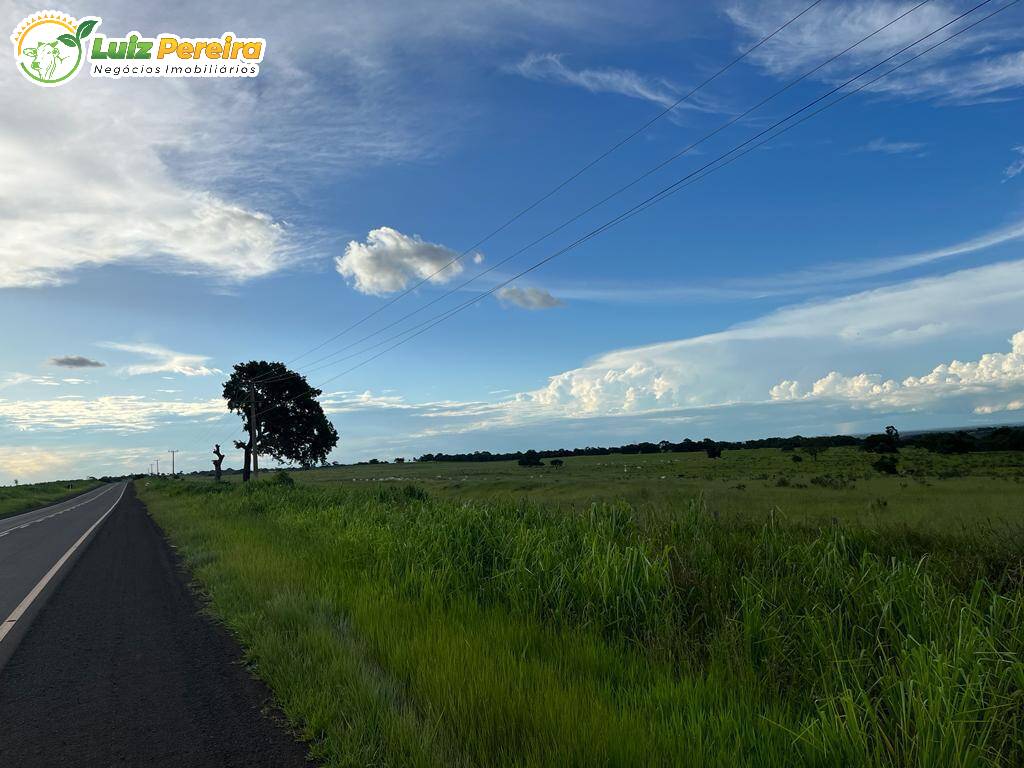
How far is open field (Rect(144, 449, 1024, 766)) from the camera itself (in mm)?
4266

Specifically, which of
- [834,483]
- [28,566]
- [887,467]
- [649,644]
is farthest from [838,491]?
[28,566]

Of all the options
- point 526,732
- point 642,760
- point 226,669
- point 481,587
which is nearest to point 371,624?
point 226,669

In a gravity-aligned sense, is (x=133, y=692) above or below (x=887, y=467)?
above

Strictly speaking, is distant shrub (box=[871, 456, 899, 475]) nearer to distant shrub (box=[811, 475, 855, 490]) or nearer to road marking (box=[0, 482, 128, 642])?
distant shrub (box=[811, 475, 855, 490])

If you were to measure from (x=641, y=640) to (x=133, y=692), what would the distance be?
525 centimetres

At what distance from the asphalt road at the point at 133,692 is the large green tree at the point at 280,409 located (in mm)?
62059

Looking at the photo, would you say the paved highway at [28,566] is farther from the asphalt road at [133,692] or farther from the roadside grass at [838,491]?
the roadside grass at [838,491]

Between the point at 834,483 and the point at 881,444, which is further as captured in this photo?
the point at 881,444

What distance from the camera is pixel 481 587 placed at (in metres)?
9.30

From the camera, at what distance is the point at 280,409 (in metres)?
71.0

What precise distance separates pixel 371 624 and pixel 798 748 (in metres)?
4.86

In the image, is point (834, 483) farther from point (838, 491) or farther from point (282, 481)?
point (282, 481)

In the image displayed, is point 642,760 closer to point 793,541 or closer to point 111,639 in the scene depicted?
point 793,541

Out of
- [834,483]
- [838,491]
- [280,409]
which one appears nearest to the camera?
[838,491]
